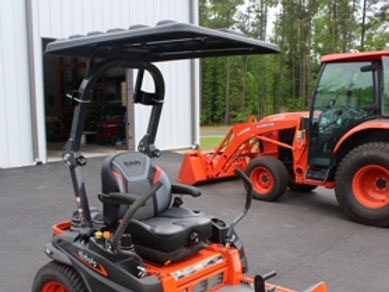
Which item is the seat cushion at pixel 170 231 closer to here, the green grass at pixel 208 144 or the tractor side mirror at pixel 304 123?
the tractor side mirror at pixel 304 123

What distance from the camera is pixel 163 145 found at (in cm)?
1256

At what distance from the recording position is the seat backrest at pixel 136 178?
318 cm

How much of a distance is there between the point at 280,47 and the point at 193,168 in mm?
23064

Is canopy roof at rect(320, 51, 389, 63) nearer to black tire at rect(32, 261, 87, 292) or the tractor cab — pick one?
the tractor cab

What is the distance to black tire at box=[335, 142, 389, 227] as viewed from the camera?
5.56m

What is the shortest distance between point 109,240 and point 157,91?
1380mm

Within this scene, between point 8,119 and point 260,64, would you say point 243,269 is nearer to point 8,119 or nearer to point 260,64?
point 8,119

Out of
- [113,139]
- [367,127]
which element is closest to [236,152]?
[367,127]

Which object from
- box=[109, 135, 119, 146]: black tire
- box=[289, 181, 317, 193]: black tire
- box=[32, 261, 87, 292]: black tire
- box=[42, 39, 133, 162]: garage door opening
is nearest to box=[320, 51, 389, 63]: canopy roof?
box=[289, 181, 317, 193]: black tire

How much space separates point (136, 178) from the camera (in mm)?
3271

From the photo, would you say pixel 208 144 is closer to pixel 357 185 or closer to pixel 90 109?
pixel 90 109

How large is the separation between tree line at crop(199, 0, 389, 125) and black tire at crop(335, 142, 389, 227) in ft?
67.9

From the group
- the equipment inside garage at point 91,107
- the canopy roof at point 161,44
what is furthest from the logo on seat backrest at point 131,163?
the equipment inside garage at point 91,107

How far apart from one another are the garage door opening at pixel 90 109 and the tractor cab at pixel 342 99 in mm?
7651
